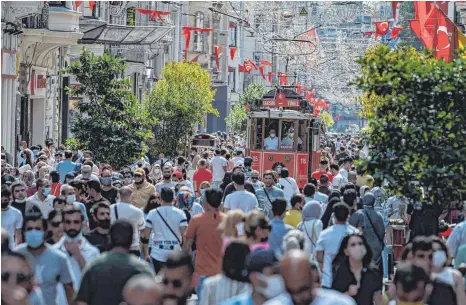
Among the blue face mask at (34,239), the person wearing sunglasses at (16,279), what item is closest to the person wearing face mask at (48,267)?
the blue face mask at (34,239)

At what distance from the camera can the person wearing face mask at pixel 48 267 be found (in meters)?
10.7

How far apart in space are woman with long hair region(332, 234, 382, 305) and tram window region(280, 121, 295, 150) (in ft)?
76.7

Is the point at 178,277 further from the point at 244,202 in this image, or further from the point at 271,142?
the point at 271,142

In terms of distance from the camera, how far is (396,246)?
19578mm

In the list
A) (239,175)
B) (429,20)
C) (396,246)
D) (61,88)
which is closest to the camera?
(239,175)

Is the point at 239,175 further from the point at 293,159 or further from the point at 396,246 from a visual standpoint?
the point at 293,159

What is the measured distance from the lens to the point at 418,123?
16125mm

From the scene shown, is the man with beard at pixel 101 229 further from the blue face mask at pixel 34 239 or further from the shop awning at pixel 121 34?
the shop awning at pixel 121 34

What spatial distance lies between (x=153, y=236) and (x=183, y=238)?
0.39 meters

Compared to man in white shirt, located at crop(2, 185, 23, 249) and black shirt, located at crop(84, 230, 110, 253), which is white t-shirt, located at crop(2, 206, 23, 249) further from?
black shirt, located at crop(84, 230, 110, 253)

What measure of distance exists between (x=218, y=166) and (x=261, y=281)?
19.1m

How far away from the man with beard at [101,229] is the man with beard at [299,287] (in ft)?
17.5

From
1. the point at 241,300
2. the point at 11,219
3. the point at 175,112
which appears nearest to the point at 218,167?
the point at 11,219

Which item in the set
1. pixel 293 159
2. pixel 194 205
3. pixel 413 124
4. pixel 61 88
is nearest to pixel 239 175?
pixel 194 205
